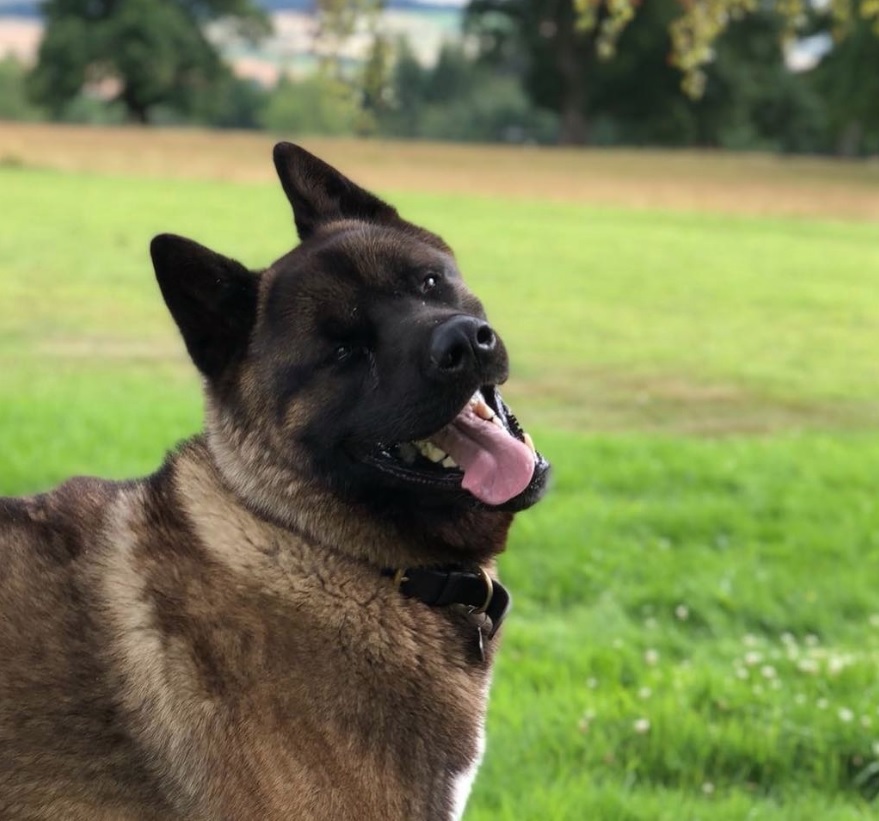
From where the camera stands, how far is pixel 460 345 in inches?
106

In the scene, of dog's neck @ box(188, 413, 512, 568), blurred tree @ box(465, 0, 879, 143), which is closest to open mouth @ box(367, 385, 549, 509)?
dog's neck @ box(188, 413, 512, 568)

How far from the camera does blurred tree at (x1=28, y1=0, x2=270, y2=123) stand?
197 ft

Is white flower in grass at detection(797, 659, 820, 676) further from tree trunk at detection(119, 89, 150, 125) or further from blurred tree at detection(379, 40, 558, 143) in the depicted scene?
blurred tree at detection(379, 40, 558, 143)

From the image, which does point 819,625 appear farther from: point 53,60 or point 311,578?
point 53,60

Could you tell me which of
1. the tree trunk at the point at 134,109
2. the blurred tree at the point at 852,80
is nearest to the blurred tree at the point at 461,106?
the tree trunk at the point at 134,109

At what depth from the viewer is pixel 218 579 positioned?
268 centimetres

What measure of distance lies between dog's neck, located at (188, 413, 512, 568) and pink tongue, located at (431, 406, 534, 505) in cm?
11

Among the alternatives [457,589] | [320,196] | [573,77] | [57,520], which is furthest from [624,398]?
[573,77]

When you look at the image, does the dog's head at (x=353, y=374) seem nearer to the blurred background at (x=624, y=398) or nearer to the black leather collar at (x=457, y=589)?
the black leather collar at (x=457, y=589)

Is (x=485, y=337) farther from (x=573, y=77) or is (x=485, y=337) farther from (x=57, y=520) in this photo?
(x=573, y=77)

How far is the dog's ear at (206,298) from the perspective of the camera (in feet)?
9.08

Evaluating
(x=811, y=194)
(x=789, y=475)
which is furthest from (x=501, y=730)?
(x=811, y=194)

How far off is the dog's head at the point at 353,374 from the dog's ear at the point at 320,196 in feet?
0.97

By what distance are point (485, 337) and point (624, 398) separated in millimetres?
8111
